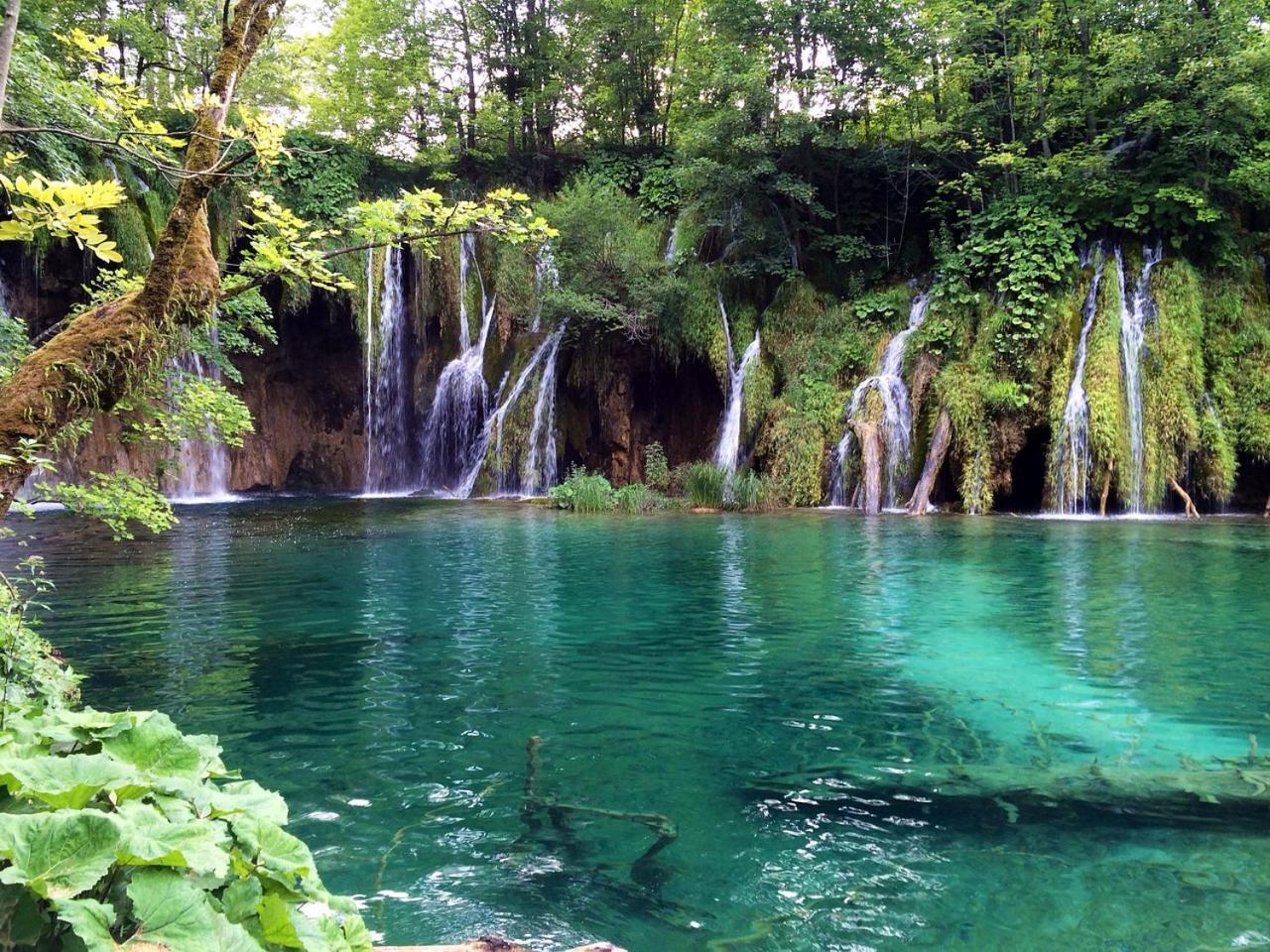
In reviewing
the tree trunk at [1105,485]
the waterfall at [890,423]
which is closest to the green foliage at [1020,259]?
the waterfall at [890,423]

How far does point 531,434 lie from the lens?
73.0 feet

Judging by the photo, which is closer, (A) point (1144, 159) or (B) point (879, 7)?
(A) point (1144, 159)

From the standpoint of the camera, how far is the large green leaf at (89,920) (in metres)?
1.30

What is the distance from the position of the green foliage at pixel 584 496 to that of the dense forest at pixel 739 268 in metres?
0.08

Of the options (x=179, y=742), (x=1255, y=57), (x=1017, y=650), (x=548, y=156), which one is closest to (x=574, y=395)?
(x=548, y=156)

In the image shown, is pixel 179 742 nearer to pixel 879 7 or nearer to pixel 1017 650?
pixel 1017 650

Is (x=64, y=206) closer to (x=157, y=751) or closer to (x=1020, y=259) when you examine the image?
(x=157, y=751)

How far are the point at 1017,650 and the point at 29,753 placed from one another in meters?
6.25

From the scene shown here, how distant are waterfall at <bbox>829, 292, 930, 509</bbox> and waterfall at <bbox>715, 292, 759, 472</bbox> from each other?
2.69m

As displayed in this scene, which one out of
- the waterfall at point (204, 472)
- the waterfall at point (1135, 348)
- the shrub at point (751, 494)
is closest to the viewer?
the waterfall at point (1135, 348)

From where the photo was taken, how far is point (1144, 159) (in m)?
19.0

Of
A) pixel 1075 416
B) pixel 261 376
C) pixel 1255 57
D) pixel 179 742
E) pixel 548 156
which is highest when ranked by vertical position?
pixel 548 156

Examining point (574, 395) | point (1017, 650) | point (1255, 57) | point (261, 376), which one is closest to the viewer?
point (1017, 650)

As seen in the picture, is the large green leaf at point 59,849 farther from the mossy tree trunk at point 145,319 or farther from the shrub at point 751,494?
the shrub at point 751,494
